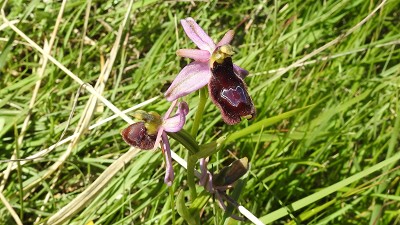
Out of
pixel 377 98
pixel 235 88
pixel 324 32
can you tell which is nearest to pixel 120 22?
pixel 324 32

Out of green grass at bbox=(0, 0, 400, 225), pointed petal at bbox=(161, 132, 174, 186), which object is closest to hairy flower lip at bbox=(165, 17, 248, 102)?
pointed petal at bbox=(161, 132, 174, 186)

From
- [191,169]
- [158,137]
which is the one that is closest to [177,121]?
[158,137]

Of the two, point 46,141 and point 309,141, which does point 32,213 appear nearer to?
point 46,141

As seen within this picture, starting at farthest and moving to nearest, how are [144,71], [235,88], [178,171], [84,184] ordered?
1. [144,71]
2. [84,184]
3. [178,171]
4. [235,88]

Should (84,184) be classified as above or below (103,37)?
below

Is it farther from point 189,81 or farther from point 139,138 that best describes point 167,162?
point 189,81

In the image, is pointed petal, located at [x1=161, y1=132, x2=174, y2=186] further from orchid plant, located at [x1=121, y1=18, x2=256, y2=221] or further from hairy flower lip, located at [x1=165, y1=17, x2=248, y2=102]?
hairy flower lip, located at [x1=165, y1=17, x2=248, y2=102]
